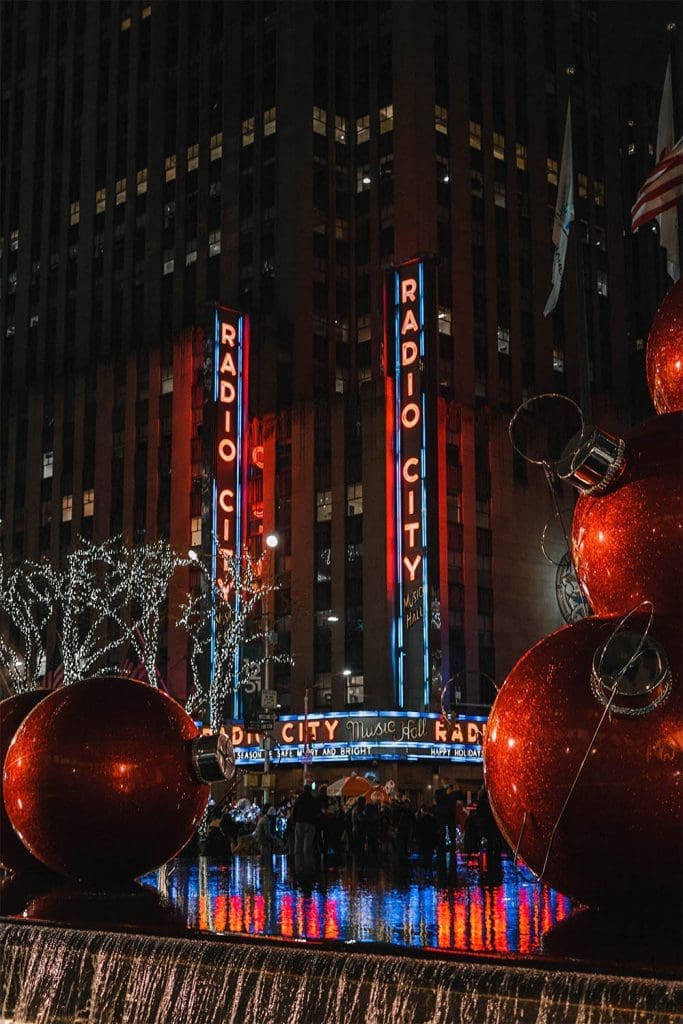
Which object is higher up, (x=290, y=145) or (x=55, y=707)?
(x=290, y=145)

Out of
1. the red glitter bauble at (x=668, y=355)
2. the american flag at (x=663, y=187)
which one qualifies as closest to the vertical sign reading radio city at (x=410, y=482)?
the american flag at (x=663, y=187)

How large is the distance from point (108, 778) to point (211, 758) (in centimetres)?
86

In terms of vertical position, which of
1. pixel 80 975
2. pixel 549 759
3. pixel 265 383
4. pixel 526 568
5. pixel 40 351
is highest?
pixel 40 351

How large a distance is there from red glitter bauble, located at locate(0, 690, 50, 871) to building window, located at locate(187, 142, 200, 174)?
7528cm

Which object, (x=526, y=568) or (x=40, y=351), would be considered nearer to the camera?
(x=526, y=568)

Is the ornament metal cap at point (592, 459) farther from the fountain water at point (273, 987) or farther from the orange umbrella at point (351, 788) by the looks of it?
the orange umbrella at point (351, 788)

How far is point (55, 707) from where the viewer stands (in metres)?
11.0

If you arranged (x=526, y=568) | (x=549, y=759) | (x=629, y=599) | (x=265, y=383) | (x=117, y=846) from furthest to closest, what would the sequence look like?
(x=265, y=383), (x=526, y=568), (x=117, y=846), (x=629, y=599), (x=549, y=759)

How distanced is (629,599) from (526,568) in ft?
189

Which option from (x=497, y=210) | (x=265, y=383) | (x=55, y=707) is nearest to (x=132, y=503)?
(x=265, y=383)

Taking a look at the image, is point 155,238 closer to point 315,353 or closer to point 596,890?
point 315,353

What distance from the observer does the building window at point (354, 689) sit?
59562 millimetres

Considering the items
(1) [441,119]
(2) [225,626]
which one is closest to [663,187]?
(2) [225,626]

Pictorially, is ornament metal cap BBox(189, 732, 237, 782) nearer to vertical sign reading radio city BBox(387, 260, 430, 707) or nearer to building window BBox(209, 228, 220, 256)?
vertical sign reading radio city BBox(387, 260, 430, 707)
